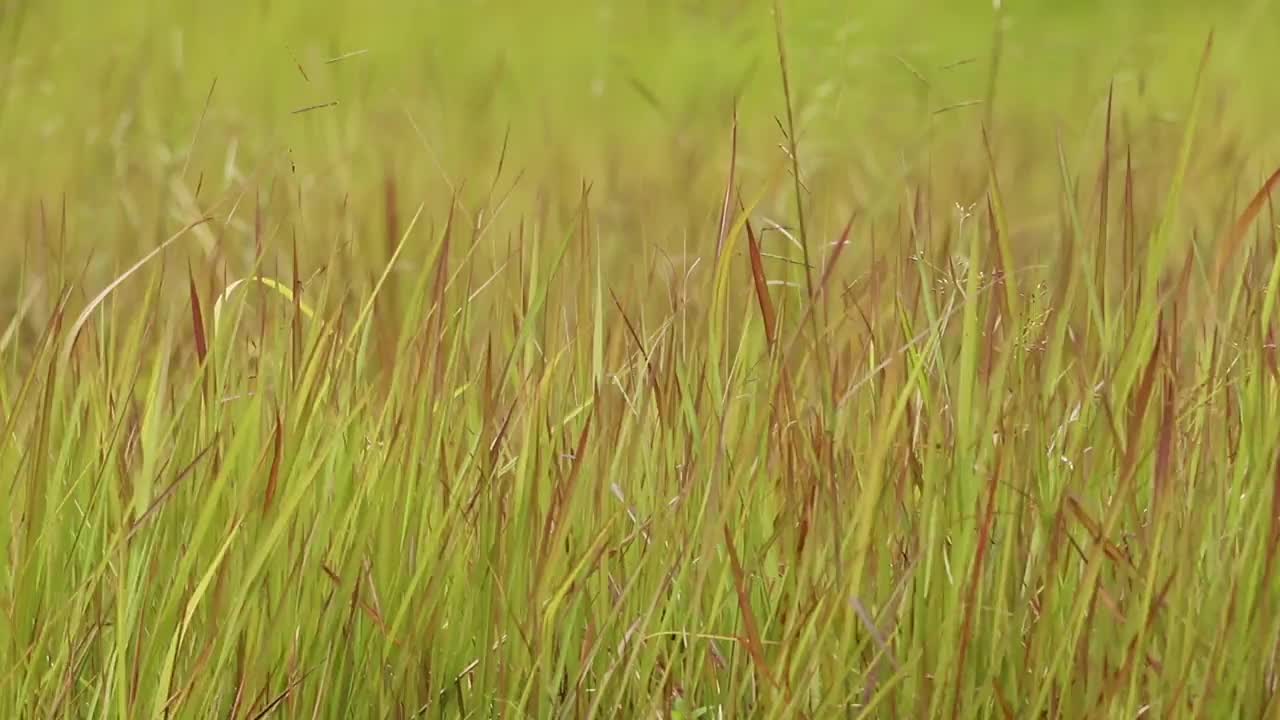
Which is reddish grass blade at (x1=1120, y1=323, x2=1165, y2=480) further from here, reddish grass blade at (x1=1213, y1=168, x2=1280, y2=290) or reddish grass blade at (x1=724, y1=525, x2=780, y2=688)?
reddish grass blade at (x1=724, y1=525, x2=780, y2=688)

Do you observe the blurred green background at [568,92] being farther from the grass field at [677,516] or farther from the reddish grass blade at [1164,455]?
the reddish grass blade at [1164,455]

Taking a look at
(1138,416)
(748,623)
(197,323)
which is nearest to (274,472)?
(197,323)

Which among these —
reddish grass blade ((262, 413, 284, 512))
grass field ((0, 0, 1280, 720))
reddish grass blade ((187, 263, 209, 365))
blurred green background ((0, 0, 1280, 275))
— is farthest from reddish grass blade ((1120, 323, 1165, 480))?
blurred green background ((0, 0, 1280, 275))

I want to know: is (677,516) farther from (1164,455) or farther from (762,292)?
(1164,455)

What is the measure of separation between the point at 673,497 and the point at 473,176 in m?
2.52

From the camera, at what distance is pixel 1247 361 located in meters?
1.44

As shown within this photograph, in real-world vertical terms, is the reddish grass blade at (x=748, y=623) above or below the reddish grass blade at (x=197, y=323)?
below

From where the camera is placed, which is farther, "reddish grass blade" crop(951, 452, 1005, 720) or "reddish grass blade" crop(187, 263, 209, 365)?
"reddish grass blade" crop(187, 263, 209, 365)

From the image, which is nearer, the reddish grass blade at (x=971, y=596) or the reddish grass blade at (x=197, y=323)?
the reddish grass blade at (x=971, y=596)

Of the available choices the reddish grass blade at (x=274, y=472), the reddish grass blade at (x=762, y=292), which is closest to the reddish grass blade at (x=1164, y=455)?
the reddish grass blade at (x=762, y=292)

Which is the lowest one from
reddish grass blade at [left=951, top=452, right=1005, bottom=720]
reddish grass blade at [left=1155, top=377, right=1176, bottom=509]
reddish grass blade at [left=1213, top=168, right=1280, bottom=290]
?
reddish grass blade at [left=951, top=452, right=1005, bottom=720]

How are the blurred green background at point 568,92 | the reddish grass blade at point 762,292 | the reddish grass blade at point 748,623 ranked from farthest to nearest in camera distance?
1. the blurred green background at point 568,92
2. the reddish grass blade at point 762,292
3. the reddish grass blade at point 748,623

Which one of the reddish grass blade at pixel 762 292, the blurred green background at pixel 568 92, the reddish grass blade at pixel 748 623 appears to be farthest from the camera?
the blurred green background at pixel 568 92

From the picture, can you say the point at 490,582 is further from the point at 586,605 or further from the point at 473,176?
the point at 473,176
